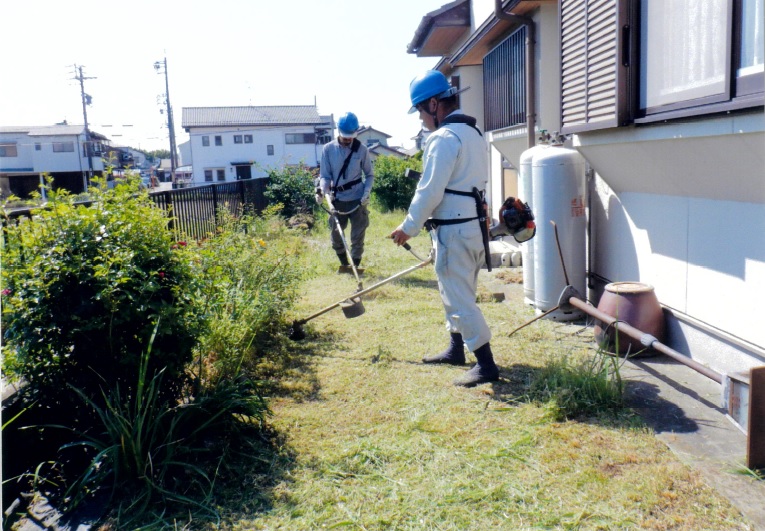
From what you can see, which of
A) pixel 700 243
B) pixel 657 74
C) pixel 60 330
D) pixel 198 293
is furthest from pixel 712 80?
pixel 60 330

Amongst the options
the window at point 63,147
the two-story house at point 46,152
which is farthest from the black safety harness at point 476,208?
the window at point 63,147

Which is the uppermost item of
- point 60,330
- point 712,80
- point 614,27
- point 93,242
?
point 614,27

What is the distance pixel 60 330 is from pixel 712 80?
3823mm

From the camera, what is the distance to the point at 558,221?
592 centimetres

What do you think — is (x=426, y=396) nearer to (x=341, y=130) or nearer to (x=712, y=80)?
(x=712, y=80)

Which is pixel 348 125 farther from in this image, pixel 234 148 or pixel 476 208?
pixel 234 148

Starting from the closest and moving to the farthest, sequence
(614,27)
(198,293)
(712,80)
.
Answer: (712,80), (198,293), (614,27)

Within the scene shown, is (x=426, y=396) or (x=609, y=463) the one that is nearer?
(x=609, y=463)

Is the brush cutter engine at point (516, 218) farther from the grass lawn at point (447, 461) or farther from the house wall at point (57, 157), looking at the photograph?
the house wall at point (57, 157)

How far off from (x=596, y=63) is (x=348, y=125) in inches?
148

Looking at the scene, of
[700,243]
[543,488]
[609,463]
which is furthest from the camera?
[700,243]

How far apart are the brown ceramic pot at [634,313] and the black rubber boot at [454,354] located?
3.38 feet

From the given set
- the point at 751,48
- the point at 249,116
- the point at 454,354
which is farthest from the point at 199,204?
the point at 249,116

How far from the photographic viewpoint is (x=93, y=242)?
3.37 metres
